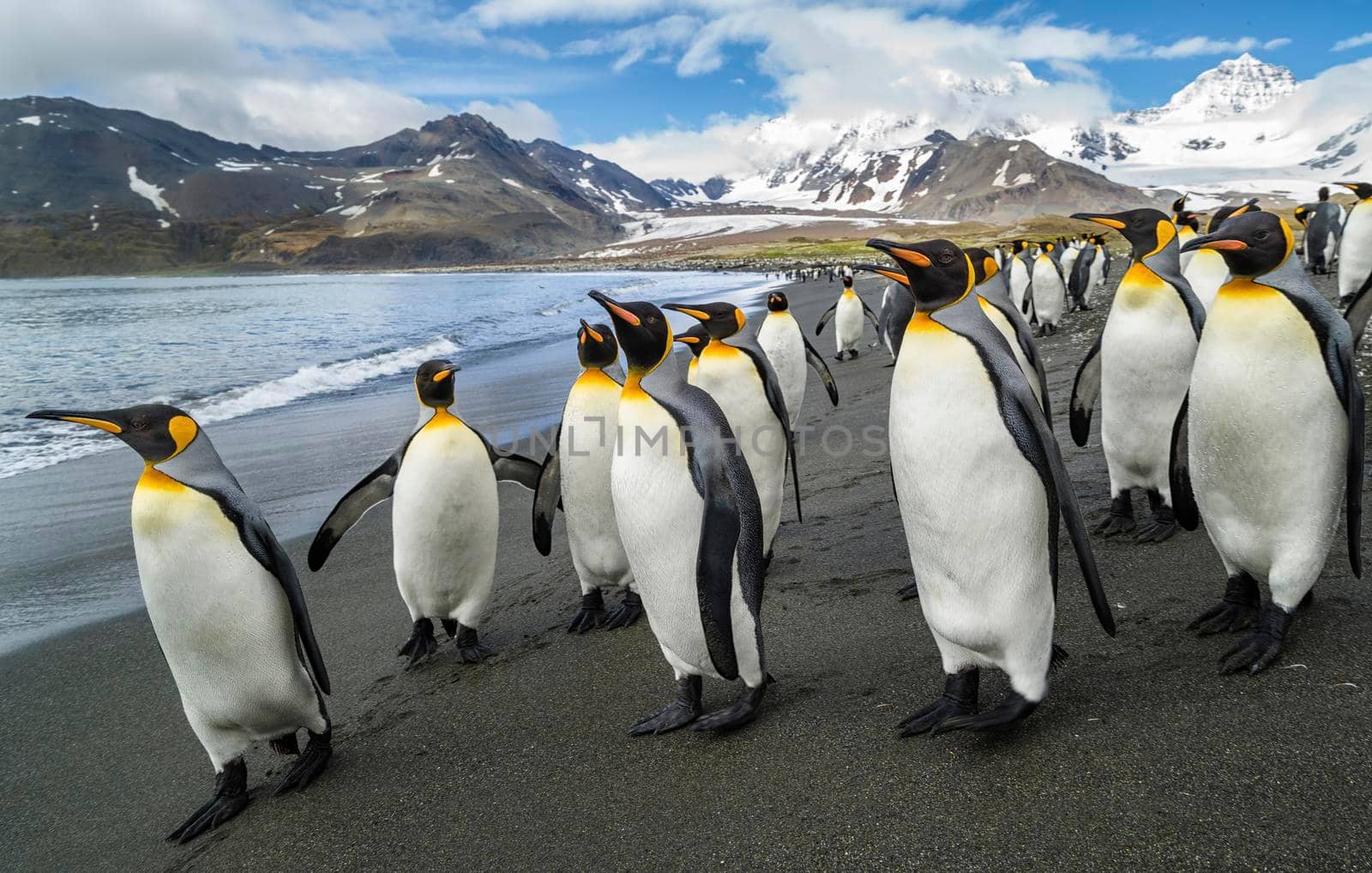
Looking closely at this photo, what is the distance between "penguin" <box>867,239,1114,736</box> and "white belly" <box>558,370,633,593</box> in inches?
66.0

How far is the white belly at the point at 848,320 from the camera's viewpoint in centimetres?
1223

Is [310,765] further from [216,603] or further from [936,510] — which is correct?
[936,510]

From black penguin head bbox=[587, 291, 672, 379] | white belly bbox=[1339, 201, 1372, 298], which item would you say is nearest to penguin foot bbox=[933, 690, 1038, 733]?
black penguin head bbox=[587, 291, 672, 379]

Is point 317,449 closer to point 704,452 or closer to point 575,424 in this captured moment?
point 575,424

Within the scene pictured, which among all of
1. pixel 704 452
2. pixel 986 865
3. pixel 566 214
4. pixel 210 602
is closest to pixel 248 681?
pixel 210 602

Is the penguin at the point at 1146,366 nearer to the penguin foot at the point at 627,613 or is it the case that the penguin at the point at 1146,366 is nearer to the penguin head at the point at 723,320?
the penguin head at the point at 723,320

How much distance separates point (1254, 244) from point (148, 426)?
3.88 meters

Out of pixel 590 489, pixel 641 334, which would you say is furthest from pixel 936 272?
pixel 590 489

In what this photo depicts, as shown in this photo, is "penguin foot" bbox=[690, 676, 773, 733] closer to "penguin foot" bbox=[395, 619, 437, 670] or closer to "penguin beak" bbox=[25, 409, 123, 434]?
"penguin foot" bbox=[395, 619, 437, 670]

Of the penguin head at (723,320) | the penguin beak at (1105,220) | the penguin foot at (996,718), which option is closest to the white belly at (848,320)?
the penguin head at (723,320)

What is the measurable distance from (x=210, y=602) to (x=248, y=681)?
0.31 metres

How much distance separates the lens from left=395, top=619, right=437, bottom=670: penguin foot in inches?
148

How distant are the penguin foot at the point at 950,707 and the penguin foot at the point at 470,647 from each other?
6.73ft

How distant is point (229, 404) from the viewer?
436 inches
